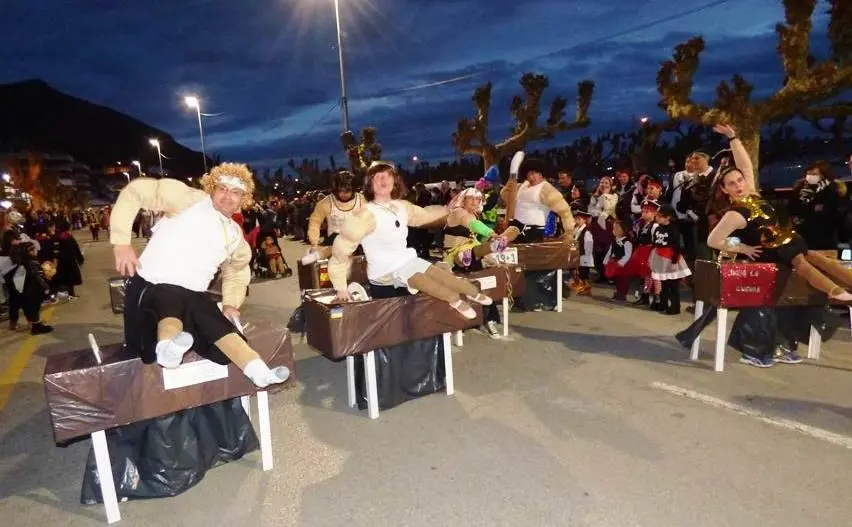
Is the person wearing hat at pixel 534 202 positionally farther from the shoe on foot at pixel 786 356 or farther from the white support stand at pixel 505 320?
the shoe on foot at pixel 786 356

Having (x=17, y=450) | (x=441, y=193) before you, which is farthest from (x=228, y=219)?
(x=441, y=193)

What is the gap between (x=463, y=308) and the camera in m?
4.21

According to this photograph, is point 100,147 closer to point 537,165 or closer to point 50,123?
point 50,123

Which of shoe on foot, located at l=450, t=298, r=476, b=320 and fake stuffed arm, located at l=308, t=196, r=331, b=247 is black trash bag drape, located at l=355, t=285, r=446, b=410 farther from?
fake stuffed arm, located at l=308, t=196, r=331, b=247

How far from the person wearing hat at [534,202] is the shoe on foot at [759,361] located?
2663 mm

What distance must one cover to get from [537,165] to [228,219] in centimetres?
475

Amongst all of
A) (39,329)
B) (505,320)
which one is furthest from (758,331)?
(39,329)

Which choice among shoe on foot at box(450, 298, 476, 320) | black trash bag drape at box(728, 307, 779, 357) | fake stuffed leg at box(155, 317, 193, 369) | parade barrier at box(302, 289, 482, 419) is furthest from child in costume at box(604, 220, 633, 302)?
fake stuffed leg at box(155, 317, 193, 369)

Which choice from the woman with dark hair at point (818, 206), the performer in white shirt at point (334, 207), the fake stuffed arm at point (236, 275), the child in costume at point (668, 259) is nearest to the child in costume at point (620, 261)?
the child in costume at point (668, 259)

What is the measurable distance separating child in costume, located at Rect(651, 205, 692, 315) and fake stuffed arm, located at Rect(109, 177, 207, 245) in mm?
5623

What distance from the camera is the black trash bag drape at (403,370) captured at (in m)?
4.28

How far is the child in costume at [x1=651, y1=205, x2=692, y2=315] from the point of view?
6793 millimetres

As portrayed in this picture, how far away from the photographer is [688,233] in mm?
8734

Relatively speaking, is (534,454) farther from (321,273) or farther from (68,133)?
(68,133)
